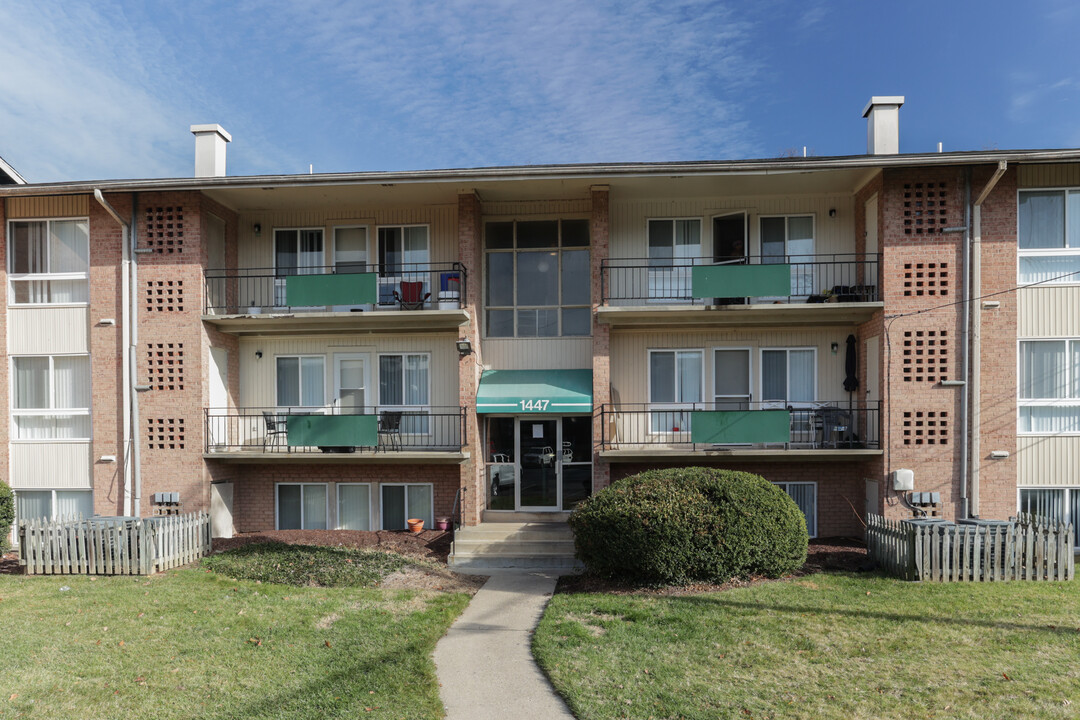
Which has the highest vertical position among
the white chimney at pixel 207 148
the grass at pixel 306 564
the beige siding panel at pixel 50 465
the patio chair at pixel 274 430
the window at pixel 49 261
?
the white chimney at pixel 207 148

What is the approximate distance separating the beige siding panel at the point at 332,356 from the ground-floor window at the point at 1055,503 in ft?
39.4

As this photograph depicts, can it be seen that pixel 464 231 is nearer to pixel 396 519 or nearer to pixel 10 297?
pixel 396 519

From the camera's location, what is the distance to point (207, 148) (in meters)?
16.9

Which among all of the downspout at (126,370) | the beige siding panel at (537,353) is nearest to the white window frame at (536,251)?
the beige siding panel at (537,353)

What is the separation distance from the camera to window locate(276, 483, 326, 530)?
53.8 feet

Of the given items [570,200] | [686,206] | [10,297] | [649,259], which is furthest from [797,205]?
[10,297]

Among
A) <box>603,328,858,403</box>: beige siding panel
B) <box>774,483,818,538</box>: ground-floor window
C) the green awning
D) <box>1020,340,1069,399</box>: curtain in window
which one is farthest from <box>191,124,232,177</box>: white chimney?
<box>1020,340,1069,399</box>: curtain in window

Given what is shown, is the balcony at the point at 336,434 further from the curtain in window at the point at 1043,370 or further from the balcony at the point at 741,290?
the curtain in window at the point at 1043,370

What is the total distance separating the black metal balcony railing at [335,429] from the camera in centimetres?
1512

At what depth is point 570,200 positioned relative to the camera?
16.2 metres

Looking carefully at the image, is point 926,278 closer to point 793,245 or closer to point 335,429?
point 793,245

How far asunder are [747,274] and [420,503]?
344 inches

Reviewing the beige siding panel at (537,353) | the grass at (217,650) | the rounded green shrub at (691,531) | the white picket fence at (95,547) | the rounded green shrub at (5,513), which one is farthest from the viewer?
the beige siding panel at (537,353)

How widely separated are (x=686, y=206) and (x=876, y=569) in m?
8.46
